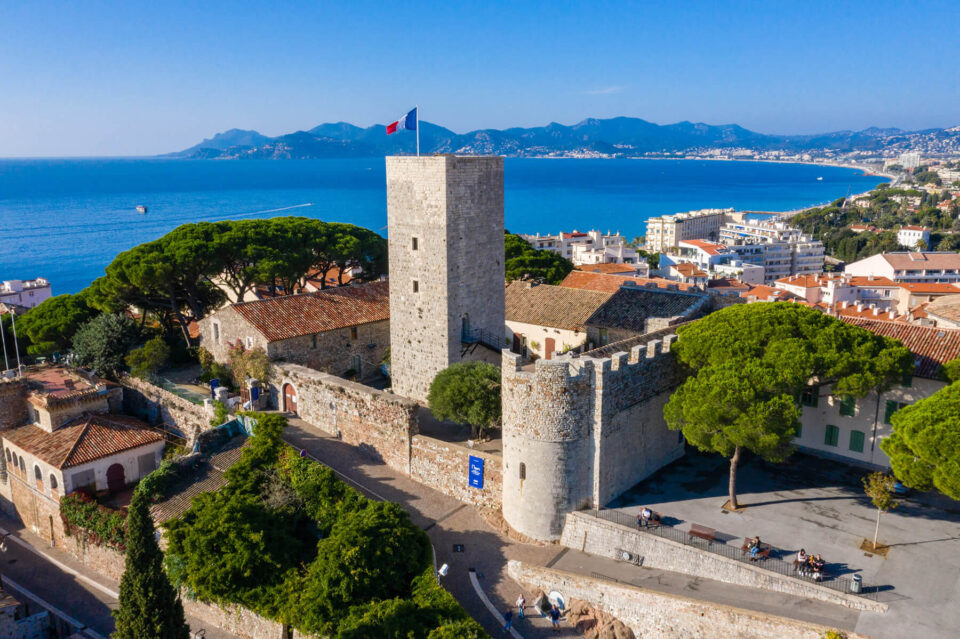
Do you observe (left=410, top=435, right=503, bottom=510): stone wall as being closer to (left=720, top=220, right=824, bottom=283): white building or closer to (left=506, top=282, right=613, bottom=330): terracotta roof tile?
(left=506, top=282, right=613, bottom=330): terracotta roof tile

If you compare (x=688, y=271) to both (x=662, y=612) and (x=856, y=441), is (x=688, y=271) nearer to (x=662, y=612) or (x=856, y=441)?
(x=856, y=441)

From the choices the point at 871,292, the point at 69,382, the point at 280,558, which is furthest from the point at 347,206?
the point at 280,558

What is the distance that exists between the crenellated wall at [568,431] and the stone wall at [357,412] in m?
4.39

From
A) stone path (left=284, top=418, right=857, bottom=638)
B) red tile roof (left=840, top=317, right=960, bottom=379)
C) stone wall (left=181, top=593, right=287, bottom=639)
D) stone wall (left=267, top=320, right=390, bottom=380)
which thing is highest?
red tile roof (left=840, top=317, right=960, bottom=379)

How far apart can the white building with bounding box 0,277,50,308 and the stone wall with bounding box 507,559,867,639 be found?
56.0 metres

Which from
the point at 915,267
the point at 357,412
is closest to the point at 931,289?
the point at 915,267

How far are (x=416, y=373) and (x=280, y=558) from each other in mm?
9652

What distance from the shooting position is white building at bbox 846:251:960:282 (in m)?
74.0

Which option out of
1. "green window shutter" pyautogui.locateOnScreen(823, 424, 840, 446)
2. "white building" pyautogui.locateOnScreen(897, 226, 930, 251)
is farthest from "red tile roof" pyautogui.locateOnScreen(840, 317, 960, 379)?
"white building" pyautogui.locateOnScreen(897, 226, 930, 251)

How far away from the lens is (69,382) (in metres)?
28.0

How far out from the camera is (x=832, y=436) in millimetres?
21406

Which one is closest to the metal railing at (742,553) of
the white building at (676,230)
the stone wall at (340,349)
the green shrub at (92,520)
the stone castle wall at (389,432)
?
the stone castle wall at (389,432)

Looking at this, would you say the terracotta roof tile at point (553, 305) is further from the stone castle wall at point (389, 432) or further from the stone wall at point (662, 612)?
the stone wall at point (662, 612)

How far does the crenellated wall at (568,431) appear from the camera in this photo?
18016 millimetres
